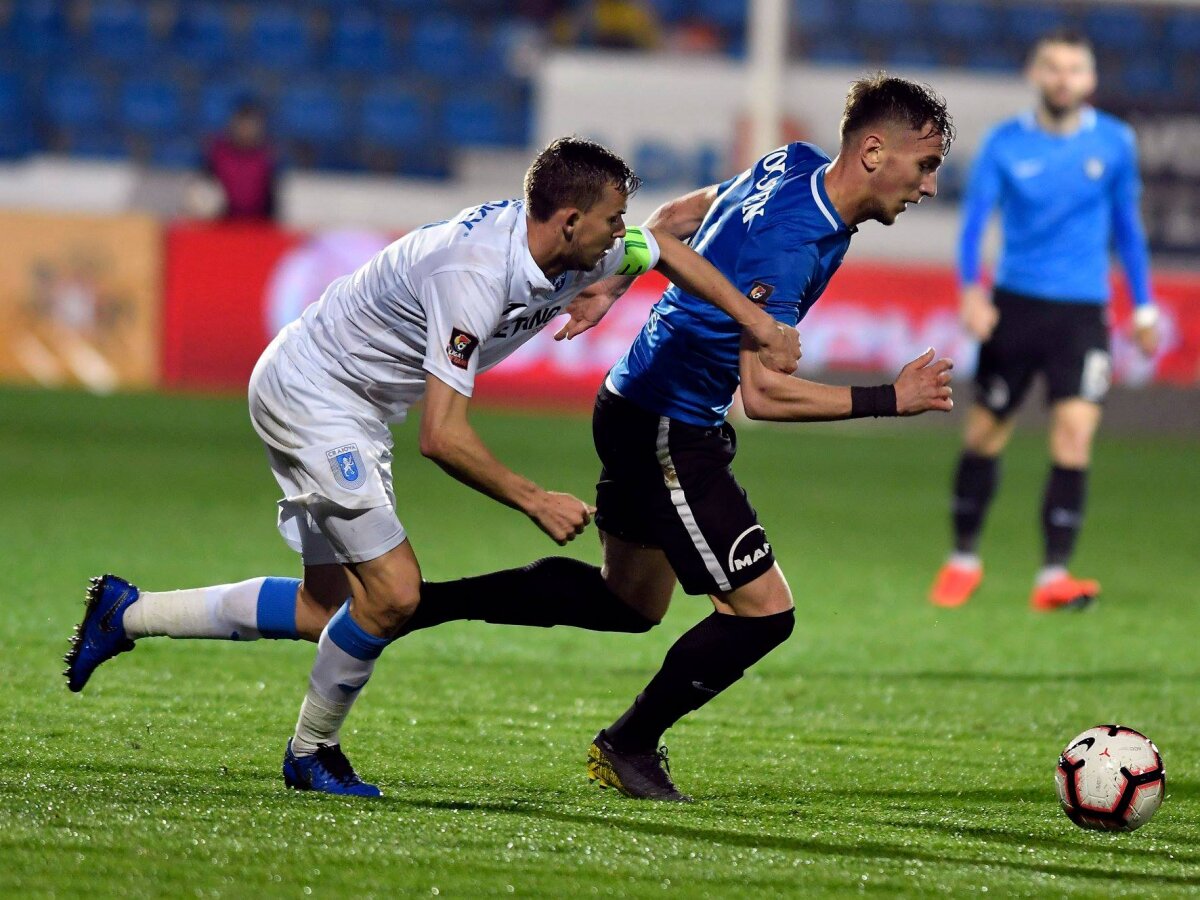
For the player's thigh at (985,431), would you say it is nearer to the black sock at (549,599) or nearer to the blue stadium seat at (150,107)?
the black sock at (549,599)

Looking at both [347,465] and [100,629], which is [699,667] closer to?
[347,465]

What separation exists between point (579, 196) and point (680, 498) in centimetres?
78

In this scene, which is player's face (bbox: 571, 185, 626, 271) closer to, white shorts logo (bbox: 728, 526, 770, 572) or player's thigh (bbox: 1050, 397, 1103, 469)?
white shorts logo (bbox: 728, 526, 770, 572)

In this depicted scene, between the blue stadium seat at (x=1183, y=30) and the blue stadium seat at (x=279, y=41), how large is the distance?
873cm

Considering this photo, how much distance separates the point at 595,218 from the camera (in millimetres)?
4055

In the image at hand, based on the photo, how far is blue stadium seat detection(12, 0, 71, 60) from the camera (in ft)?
63.6

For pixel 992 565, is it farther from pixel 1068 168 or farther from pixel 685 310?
pixel 685 310

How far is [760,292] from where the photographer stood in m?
4.19

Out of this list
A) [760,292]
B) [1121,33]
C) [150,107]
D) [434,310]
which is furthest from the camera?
[150,107]

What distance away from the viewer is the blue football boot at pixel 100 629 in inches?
187

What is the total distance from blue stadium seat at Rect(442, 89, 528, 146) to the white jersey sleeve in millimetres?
15334

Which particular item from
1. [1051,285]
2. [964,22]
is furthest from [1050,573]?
[964,22]

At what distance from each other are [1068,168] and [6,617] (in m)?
4.65

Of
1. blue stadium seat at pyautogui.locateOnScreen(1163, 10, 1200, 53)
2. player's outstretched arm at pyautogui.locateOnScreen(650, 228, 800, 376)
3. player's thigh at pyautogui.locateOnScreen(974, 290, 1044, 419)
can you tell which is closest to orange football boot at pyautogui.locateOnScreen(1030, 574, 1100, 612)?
player's thigh at pyautogui.locateOnScreen(974, 290, 1044, 419)
